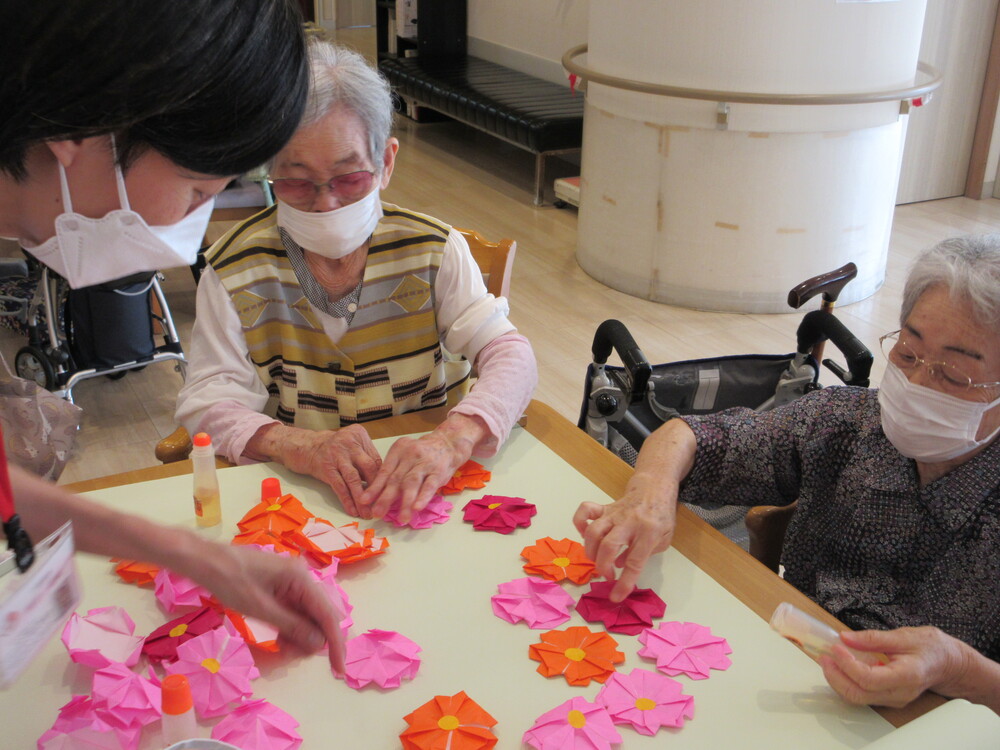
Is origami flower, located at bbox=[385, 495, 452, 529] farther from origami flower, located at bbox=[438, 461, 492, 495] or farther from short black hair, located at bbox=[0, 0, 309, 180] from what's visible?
short black hair, located at bbox=[0, 0, 309, 180]

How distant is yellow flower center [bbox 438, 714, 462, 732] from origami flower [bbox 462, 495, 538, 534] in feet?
1.37

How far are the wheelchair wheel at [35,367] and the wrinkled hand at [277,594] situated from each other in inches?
104

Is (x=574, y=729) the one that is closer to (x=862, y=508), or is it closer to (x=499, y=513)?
(x=499, y=513)

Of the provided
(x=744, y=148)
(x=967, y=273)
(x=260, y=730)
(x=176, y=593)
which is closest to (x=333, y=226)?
(x=176, y=593)

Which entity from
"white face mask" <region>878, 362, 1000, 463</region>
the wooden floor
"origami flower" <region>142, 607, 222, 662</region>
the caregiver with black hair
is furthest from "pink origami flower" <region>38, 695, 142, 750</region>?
the wooden floor

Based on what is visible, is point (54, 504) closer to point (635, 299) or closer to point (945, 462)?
point (945, 462)

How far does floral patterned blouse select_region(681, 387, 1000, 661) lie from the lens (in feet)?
4.75

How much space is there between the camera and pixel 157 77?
71 centimetres

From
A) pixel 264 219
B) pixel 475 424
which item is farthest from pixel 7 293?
pixel 475 424

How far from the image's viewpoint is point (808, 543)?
1677 millimetres

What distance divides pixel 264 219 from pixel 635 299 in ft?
9.68

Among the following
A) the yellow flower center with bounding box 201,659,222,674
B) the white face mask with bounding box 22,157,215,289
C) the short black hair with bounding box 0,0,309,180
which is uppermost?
the short black hair with bounding box 0,0,309,180

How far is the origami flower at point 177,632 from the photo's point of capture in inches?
49.3

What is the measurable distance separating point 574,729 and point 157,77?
84 centimetres
